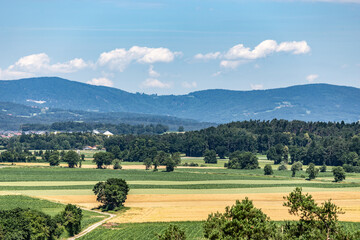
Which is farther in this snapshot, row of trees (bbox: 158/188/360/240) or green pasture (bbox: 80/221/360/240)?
green pasture (bbox: 80/221/360/240)

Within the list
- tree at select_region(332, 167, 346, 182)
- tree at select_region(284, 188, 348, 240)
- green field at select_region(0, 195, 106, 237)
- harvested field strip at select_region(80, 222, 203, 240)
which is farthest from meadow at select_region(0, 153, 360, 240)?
tree at select_region(284, 188, 348, 240)

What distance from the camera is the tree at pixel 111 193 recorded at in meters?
113

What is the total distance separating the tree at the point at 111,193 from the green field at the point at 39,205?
6.06 metres

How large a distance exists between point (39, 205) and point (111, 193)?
536 inches

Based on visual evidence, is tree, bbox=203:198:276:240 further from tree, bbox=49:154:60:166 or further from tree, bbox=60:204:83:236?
tree, bbox=49:154:60:166

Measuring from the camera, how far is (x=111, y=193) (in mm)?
112625

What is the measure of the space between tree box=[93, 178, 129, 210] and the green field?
6057 millimetres

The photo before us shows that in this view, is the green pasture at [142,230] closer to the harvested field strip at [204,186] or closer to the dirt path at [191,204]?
the dirt path at [191,204]

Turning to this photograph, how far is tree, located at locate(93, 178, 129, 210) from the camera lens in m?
113

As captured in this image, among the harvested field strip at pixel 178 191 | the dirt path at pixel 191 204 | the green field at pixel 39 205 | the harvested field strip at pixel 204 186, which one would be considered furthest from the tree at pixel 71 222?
the harvested field strip at pixel 204 186

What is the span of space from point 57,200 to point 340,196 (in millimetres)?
59026

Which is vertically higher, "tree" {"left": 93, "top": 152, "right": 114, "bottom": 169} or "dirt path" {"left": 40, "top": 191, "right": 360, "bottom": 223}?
"tree" {"left": 93, "top": 152, "right": 114, "bottom": 169}

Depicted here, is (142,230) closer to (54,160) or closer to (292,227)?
(292,227)

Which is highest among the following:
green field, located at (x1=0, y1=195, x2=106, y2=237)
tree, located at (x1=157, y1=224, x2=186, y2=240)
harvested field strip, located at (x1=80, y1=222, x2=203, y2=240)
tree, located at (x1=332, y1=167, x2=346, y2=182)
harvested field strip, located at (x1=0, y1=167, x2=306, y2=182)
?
tree, located at (x1=332, y1=167, x2=346, y2=182)
